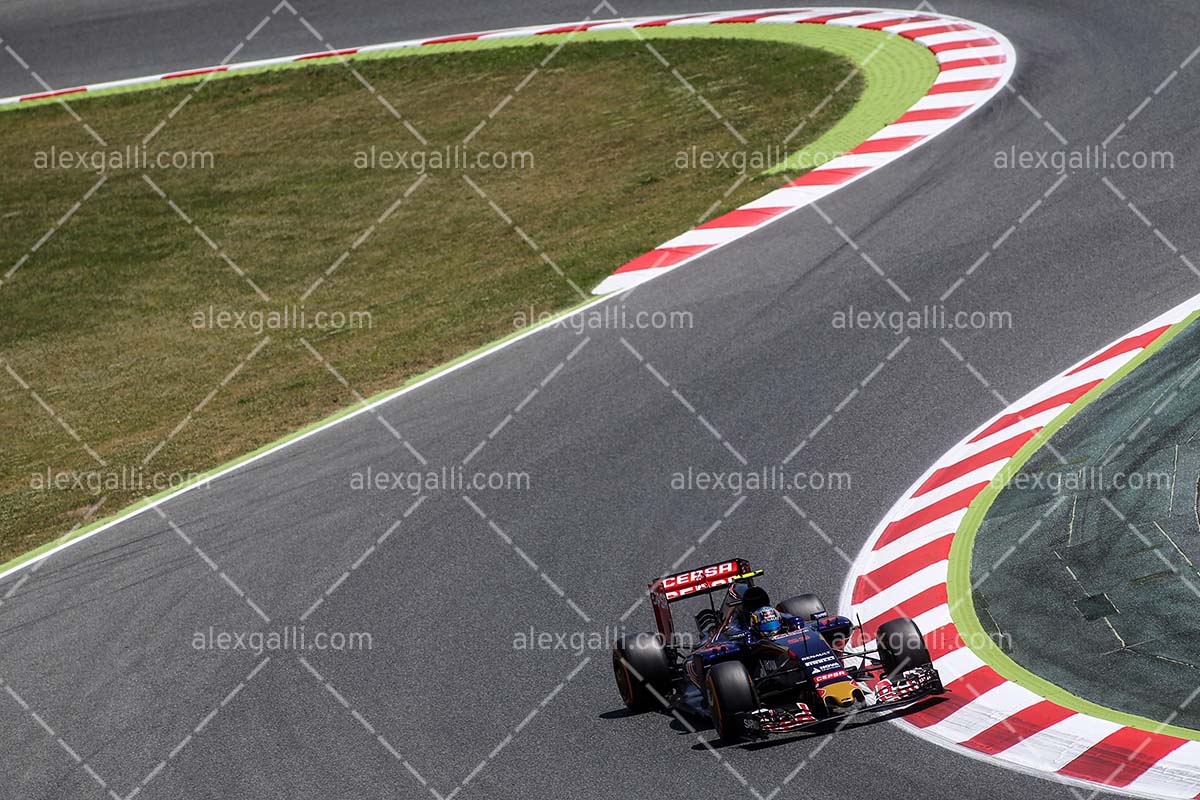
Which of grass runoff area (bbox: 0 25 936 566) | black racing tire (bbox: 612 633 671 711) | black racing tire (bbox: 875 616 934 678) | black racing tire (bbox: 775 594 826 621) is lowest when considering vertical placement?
black racing tire (bbox: 612 633 671 711)

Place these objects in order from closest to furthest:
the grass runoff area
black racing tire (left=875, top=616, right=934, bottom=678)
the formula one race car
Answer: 1. the formula one race car
2. black racing tire (left=875, top=616, right=934, bottom=678)
3. the grass runoff area

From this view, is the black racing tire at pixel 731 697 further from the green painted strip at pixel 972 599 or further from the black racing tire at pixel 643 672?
the green painted strip at pixel 972 599

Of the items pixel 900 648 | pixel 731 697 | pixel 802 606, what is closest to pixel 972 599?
pixel 802 606

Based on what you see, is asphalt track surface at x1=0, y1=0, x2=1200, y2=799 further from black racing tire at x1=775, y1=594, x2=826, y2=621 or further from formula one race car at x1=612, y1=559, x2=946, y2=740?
black racing tire at x1=775, y1=594, x2=826, y2=621

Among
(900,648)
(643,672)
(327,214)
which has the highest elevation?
(327,214)

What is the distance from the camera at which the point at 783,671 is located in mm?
7539

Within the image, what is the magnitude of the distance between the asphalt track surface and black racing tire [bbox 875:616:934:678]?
1.66ft

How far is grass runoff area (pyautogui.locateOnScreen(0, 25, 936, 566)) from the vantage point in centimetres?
1383

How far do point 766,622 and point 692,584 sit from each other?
71 centimetres

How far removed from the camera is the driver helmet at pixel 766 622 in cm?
775

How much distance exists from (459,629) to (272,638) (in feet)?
4.34

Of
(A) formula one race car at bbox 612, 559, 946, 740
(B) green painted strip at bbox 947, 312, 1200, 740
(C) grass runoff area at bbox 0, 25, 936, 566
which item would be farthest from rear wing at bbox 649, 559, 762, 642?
(C) grass runoff area at bbox 0, 25, 936, 566

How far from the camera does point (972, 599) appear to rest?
28.1 ft

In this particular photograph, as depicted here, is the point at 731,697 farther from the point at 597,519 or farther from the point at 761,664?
the point at 597,519
